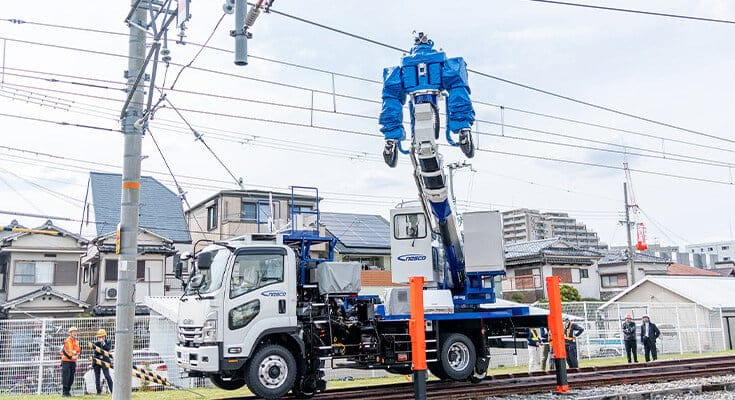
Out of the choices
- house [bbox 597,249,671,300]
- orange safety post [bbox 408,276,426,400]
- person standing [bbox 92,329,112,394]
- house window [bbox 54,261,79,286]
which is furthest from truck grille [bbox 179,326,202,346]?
house [bbox 597,249,671,300]

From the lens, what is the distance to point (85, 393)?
15.7 meters

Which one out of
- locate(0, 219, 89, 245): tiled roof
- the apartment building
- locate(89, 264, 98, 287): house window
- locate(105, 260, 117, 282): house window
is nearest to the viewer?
locate(0, 219, 89, 245): tiled roof

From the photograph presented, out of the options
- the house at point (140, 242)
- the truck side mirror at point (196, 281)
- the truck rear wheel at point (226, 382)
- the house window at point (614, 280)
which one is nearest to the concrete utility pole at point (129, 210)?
the truck side mirror at point (196, 281)

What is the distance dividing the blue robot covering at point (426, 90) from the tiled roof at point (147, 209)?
29.1m

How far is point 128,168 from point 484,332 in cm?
→ 807

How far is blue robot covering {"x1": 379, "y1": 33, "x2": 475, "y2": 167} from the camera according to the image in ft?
39.8

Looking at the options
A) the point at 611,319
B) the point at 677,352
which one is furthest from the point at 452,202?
the point at 677,352

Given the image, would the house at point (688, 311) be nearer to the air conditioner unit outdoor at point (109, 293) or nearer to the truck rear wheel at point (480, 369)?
the truck rear wheel at point (480, 369)

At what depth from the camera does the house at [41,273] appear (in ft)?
105

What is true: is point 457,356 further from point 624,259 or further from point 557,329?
point 624,259

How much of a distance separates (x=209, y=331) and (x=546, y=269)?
35.3m

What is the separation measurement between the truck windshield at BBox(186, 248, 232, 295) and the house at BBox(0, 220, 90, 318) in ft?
76.8

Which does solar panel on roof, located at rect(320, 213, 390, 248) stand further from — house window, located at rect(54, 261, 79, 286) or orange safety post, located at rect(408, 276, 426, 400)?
orange safety post, located at rect(408, 276, 426, 400)

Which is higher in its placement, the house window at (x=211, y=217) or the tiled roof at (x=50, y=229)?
the house window at (x=211, y=217)
